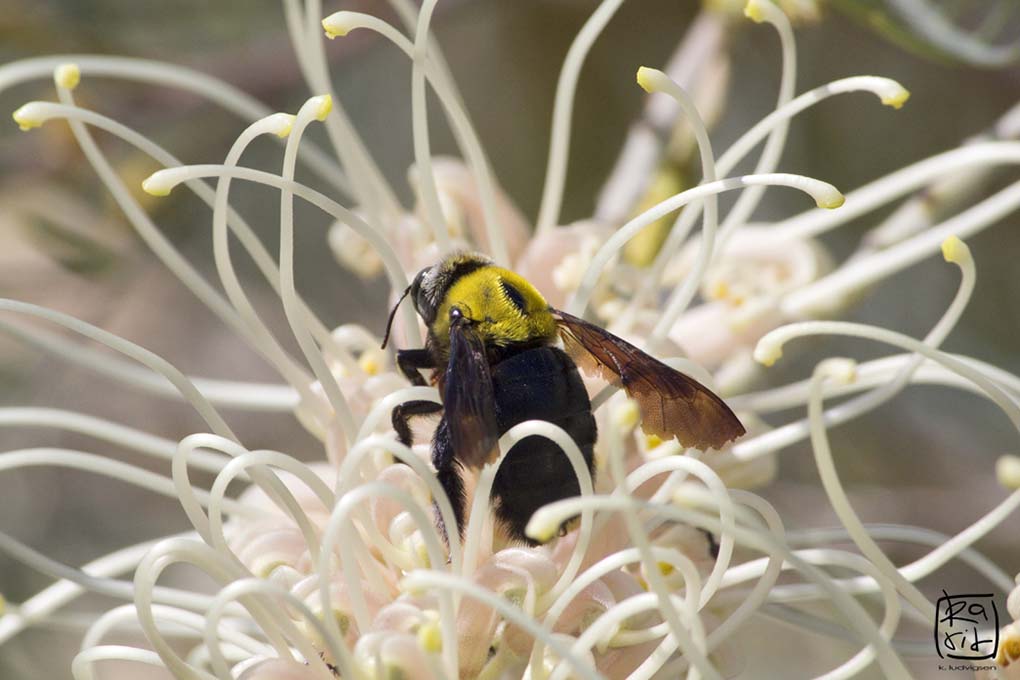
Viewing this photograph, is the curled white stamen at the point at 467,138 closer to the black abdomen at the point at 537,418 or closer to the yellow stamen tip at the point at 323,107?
the yellow stamen tip at the point at 323,107

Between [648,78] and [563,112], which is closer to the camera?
[648,78]

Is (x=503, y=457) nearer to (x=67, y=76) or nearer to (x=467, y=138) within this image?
(x=467, y=138)

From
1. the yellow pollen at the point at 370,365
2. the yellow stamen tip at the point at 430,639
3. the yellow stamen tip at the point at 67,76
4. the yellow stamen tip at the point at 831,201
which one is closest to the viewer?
the yellow stamen tip at the point at 430,639

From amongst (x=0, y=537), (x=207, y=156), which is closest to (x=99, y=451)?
(x=207, y=156)

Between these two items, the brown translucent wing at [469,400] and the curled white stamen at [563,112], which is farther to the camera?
the curled white stamen at [563,112]

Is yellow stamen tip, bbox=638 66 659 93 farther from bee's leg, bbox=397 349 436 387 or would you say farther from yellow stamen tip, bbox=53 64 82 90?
yellow stamen tip, bbox=53 64 82 90

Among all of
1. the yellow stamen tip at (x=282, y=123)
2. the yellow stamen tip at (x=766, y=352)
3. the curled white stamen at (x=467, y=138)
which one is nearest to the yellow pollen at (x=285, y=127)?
the yellow stamen tip at (x=282, y=123)

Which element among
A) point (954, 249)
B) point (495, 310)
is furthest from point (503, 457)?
point (954, 249)
